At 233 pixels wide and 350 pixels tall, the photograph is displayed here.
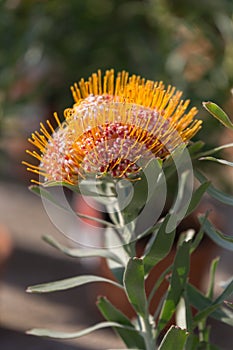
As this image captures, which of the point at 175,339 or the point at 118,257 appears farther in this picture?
the point at 118,257

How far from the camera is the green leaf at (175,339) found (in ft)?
1.65

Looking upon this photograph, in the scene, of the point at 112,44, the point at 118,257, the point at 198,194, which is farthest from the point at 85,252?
the point at 112,44

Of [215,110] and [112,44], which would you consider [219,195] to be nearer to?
[215,110]

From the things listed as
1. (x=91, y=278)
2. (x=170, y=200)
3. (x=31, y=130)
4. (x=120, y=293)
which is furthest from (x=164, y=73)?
(x=91, y=278)

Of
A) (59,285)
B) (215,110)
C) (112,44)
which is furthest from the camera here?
(112,44)

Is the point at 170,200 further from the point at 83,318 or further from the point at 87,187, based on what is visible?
the point at 87,187

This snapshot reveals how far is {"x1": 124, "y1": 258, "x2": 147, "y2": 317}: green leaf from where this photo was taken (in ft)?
1.73

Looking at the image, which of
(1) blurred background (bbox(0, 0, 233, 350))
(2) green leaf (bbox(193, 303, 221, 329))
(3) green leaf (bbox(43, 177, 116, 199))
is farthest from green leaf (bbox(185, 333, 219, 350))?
(1) blurred background (bbox(0, 0, 233, 350))

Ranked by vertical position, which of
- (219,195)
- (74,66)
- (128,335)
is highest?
(74,66)

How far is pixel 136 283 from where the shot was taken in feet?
1.80

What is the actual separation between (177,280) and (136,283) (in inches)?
1.6

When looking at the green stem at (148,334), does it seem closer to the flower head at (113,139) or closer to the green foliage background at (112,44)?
the flower head at (113,139)

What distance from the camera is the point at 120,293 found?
1229mm

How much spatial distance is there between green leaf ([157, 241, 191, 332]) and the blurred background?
567 millimetres
